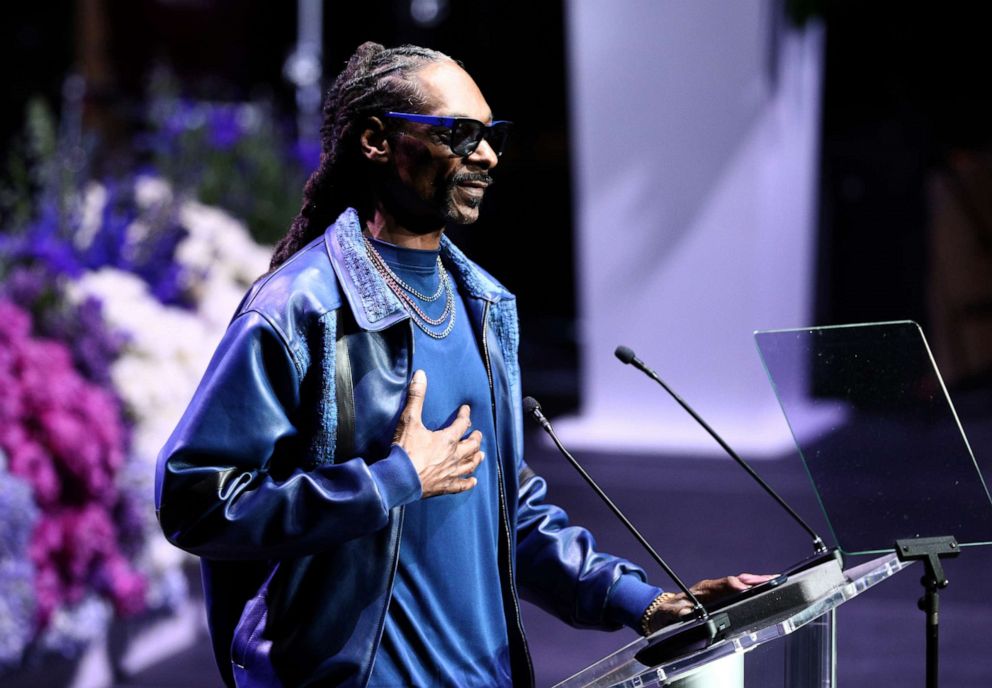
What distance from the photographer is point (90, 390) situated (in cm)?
434

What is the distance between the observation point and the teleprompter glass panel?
1973mm

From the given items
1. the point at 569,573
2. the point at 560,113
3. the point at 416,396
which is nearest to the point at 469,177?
the point at 416,396

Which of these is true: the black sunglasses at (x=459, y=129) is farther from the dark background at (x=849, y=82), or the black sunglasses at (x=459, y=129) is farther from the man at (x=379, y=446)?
the dark background at (x=849, y=82)

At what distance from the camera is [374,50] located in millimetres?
2143

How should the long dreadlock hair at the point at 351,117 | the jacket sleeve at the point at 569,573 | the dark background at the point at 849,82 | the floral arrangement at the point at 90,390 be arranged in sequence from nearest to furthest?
the long dreadlock hair at the point at 351,117 < the jacket sleeve at the point at 569,573 < the floral arrangement at the point at 90,390 < the dark background at the point at 849,82

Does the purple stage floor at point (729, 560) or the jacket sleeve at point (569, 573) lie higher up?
the jacket sleeve at point (569, 573)

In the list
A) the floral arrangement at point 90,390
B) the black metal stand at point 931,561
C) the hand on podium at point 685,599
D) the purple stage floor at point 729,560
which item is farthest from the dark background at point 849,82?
the black metal stand at point 931,561

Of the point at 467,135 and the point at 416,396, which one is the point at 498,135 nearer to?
the point at 467,135

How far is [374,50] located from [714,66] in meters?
6.25

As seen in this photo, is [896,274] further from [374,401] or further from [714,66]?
[374,401]

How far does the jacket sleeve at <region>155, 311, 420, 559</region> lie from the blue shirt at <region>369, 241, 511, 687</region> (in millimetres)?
167

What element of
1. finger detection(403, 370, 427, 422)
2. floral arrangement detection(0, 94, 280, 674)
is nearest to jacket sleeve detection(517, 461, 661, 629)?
finger detection(403, 370, 427, 422)

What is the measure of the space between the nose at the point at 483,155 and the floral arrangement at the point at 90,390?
2.13 meters

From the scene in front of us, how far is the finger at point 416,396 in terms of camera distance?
6.35 ft
